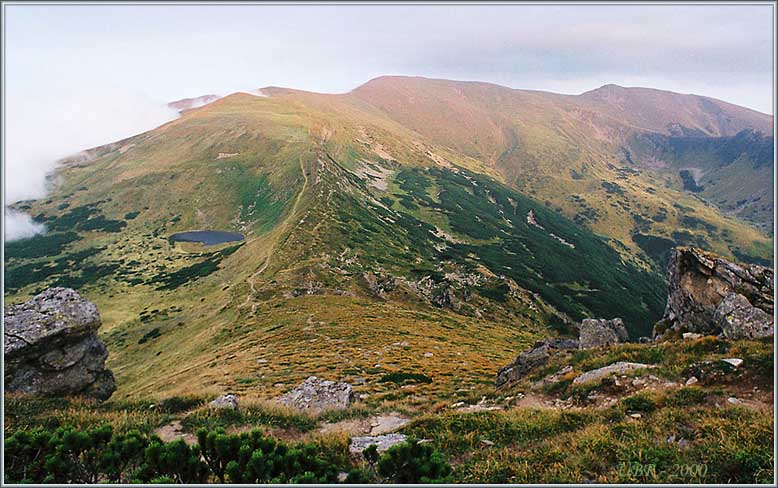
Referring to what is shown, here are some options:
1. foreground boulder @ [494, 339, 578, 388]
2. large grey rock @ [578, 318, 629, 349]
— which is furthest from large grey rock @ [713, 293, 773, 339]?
large grey rock @ [578, 318, 629, 349]

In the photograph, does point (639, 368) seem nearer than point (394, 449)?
No

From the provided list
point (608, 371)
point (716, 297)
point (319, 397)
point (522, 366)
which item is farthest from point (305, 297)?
point (716, 297)

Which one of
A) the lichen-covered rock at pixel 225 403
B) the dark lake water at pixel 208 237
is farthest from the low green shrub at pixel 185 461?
the dark lake water at pixel 208 237

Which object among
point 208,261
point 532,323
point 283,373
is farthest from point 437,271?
point 283,373

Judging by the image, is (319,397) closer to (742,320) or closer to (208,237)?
(742,320)

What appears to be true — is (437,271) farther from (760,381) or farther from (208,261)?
(760,381)

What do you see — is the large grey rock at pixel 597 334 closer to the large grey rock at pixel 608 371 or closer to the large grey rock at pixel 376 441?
the large grey rock at pixel 608 371
